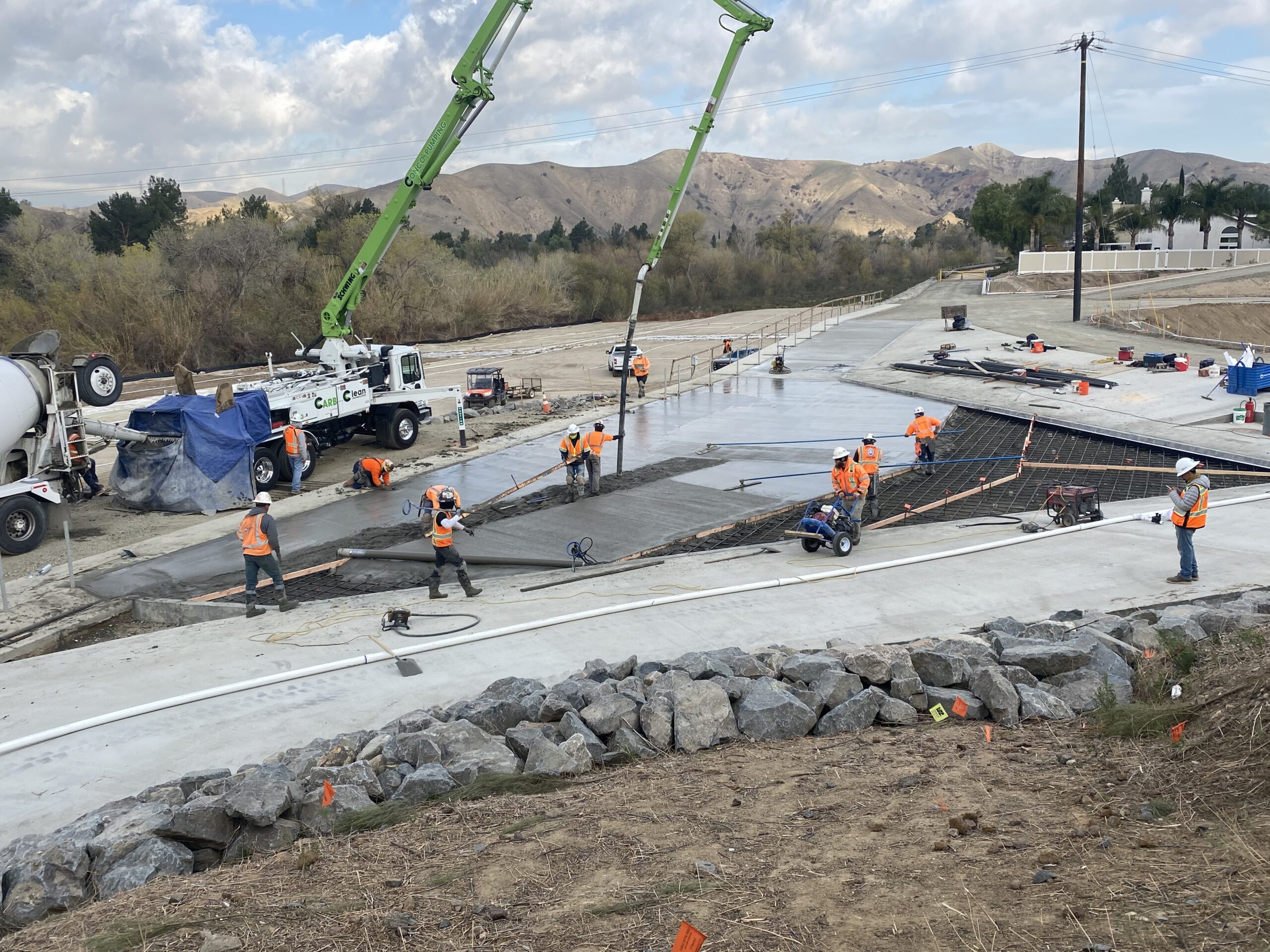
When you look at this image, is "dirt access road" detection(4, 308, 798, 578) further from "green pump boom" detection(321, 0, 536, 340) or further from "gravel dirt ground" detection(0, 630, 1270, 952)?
"gravel dirt ground" detection(0, 630, 1270, 952)

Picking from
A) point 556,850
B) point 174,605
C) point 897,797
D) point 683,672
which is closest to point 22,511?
point 174,605

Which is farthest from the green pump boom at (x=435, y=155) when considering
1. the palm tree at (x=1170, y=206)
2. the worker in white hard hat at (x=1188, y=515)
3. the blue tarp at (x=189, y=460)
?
the palm tree at (x=1170, y=206)

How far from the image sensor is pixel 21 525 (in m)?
16.0

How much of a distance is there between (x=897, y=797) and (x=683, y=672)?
2.41 m

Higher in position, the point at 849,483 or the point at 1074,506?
the point at 849,483

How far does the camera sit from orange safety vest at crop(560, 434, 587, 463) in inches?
666

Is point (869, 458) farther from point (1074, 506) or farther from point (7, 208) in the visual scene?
point (7, 208)

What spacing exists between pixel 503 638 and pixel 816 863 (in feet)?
19.6

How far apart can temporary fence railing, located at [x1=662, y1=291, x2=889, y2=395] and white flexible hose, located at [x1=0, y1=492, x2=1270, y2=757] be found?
1840 cm

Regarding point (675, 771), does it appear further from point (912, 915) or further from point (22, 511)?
point (22, 511)

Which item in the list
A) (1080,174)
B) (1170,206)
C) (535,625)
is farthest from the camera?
(1170,206)

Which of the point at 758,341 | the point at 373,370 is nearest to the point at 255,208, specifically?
the point at 758,341

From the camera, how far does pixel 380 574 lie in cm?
1388

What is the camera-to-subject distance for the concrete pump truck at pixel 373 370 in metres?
20.7
